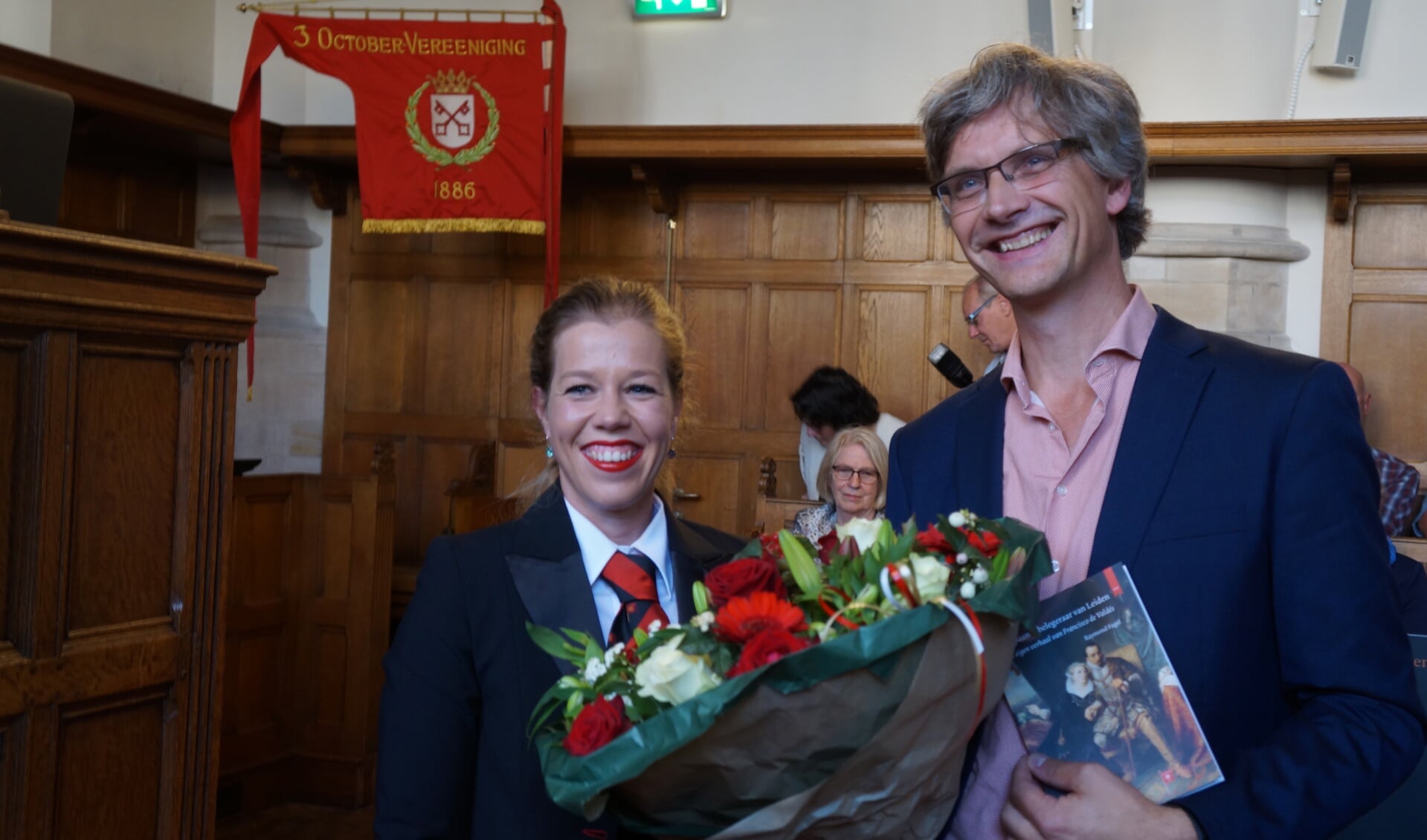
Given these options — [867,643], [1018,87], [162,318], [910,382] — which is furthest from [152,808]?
[910,382]

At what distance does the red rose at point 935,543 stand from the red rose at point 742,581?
14 cm

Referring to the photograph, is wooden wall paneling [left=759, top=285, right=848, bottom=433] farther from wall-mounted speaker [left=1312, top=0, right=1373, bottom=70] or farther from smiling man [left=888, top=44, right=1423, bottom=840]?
smiling man [left=888, top=44, right=1423, bottom=840]

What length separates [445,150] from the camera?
5.74 metres

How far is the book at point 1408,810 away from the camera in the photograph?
2.71 meters

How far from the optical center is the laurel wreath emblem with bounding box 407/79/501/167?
5703mm

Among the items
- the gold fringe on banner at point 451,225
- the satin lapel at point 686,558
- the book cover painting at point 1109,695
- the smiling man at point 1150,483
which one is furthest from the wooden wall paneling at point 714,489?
the book cover painting at point 1109,695

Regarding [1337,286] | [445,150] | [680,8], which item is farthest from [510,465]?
[1337,286]

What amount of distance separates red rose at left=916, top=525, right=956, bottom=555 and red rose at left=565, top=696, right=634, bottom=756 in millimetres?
330

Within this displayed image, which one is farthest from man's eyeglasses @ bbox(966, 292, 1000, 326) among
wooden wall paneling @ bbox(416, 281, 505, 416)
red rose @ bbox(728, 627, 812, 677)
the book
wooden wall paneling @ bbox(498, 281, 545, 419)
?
red rose @ bbox(728, 627, 812, 677)

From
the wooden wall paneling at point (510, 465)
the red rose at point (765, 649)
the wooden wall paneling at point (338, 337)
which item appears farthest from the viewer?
the wooden wall paneling at point (338, 337)

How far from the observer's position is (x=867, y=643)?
41.2 inches

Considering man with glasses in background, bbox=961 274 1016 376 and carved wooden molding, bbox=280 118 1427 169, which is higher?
carved wooden molding, bbox=280 118 1427 169

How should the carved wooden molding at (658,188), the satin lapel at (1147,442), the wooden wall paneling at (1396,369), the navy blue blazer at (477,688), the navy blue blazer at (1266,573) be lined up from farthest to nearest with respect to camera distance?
the carved wooden molding at (658,188) < the wooden wall paneling at (1396,369) < the navy blue blazer at (477,688) < the satin lapel at (1147,442) < the navy blue blazer at (1266,573)

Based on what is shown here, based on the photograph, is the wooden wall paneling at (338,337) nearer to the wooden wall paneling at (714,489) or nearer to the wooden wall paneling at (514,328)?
the wooden wall paneling at (514,328)
